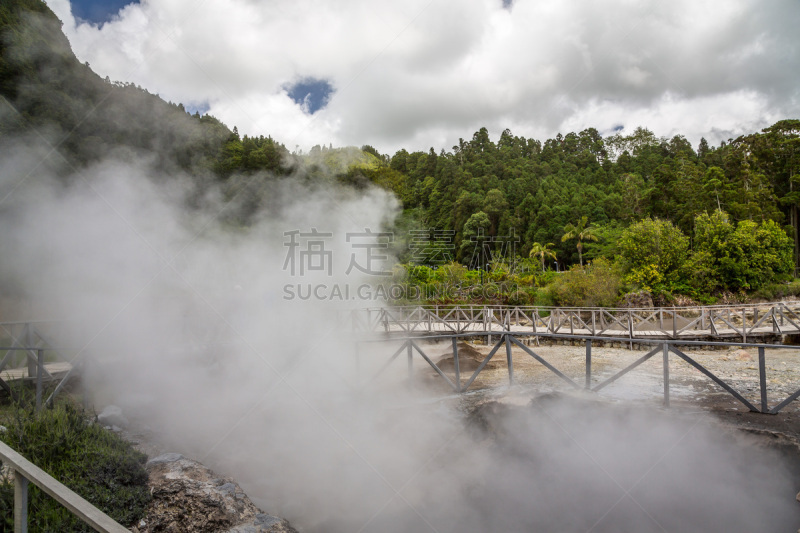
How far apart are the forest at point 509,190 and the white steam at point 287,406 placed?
3.38 feet

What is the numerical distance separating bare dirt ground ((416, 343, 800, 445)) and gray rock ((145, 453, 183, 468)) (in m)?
4.10

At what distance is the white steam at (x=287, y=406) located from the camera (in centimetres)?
425

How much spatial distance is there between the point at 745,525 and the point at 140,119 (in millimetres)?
11860

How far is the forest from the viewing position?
Result: 28.8 feet

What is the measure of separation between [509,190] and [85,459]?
5745 cm

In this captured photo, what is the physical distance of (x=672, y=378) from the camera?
841 cm

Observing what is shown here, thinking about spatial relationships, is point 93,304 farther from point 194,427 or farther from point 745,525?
point 745,525

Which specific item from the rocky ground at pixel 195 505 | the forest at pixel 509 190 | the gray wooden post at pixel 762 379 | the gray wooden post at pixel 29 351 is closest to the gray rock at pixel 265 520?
the rocky ground at pixel 195 505

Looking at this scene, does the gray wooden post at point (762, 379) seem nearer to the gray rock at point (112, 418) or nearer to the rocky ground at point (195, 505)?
the rocky ground at point (195, 505)

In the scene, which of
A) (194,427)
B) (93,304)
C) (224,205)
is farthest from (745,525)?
(224,205)

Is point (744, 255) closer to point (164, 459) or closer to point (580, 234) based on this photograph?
point (580, 234)

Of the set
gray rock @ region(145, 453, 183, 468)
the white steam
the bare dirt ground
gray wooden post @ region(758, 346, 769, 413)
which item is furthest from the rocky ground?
gray wooden post @ region(758, 346, 769, 413)

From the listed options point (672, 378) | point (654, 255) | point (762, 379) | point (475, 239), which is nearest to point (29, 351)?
point (762, 379)

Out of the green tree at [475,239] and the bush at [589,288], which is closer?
the bush at [589,288]
